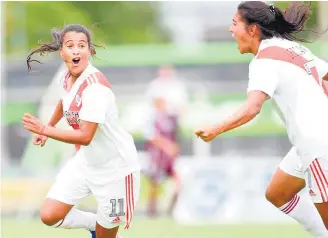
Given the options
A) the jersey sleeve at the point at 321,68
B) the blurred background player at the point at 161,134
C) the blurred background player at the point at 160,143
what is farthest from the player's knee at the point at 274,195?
the blurred background player at the point at 160,143

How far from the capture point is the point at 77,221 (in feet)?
26.0

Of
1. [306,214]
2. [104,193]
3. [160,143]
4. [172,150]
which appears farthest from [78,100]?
[160,143]

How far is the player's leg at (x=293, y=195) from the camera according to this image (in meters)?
7.67

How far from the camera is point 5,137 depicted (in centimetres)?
2055

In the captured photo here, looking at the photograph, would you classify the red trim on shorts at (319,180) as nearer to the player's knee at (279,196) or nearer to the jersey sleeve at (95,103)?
the player's knee at (279,196)

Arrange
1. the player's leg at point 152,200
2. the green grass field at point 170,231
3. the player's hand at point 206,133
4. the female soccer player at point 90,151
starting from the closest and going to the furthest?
the player's hand at point 206,133
the female soccer player at point 90,151
the green grass field at point 170,231
the player's leg at point 152,200

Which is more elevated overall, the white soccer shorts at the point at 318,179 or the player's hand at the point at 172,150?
the player's hand at the point at 172,150

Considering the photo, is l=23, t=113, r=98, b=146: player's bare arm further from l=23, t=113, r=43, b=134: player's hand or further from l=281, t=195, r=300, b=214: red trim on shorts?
l=281, t=195, r=300, b=214: red trim on shorts

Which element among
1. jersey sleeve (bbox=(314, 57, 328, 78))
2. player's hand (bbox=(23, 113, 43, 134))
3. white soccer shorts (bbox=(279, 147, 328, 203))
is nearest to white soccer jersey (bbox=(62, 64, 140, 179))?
player's hand (bbox=(23, 113, 43, 134))

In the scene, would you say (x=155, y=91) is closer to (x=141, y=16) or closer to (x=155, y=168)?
(x=155, y=168)

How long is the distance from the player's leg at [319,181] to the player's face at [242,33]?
887 mm

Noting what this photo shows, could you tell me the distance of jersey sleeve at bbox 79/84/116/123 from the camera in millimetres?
7273

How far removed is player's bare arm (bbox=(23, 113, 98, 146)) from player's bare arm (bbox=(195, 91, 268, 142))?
983 millimetres

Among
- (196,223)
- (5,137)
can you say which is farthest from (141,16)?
(196,223)
